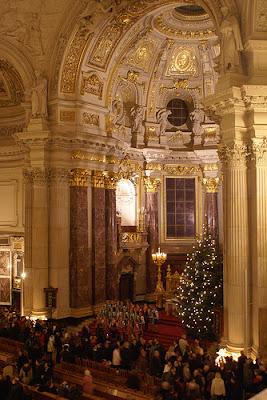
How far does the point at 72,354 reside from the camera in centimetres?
1417

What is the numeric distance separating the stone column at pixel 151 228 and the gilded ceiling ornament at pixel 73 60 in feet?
24.7

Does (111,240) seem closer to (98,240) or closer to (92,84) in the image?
(98,240)

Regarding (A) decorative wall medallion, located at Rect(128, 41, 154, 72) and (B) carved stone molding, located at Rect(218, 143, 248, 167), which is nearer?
(B) carved stone molding, located at Rect(218, 143, 248, 167)

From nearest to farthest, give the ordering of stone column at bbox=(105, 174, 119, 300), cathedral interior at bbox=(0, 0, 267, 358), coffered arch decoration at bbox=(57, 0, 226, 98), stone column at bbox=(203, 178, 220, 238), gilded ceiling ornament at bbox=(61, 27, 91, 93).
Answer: cathedral interior at bbox=(0, 0, 267, 358) < coffered arch decoration at bbox=(57, 0, 226, 98) < gilded ceiling ornament at bbox=(61, 27, 91, 93) < stone column at bbox=(105, 174, 119, 300) < stone column at bbox=(203, 178, 220, 238)

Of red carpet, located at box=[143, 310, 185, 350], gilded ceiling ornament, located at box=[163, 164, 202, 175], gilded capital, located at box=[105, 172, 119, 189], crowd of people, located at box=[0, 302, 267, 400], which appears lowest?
red carpet, located at box=[143, 310, 185, 350]

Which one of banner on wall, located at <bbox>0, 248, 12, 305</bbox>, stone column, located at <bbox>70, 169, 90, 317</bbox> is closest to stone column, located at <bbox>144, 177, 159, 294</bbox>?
stone column, located at <bbox>70, 169, 90, 317</bbox>

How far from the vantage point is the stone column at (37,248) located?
2083cm

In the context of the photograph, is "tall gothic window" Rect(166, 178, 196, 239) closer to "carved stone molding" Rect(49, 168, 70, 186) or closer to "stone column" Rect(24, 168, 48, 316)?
"carved stone molding" Rect(49, 168, 70, 186)

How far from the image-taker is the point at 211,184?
87.9 ft

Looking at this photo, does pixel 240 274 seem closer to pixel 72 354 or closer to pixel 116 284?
pixel 72 354

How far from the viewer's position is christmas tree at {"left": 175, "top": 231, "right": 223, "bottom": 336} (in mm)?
16828

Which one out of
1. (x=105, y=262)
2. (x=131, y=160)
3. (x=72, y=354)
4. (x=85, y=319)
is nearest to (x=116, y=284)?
(x=105, y=262)

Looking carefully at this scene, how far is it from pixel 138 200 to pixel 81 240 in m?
6.05

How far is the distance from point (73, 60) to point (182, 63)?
307 inches
